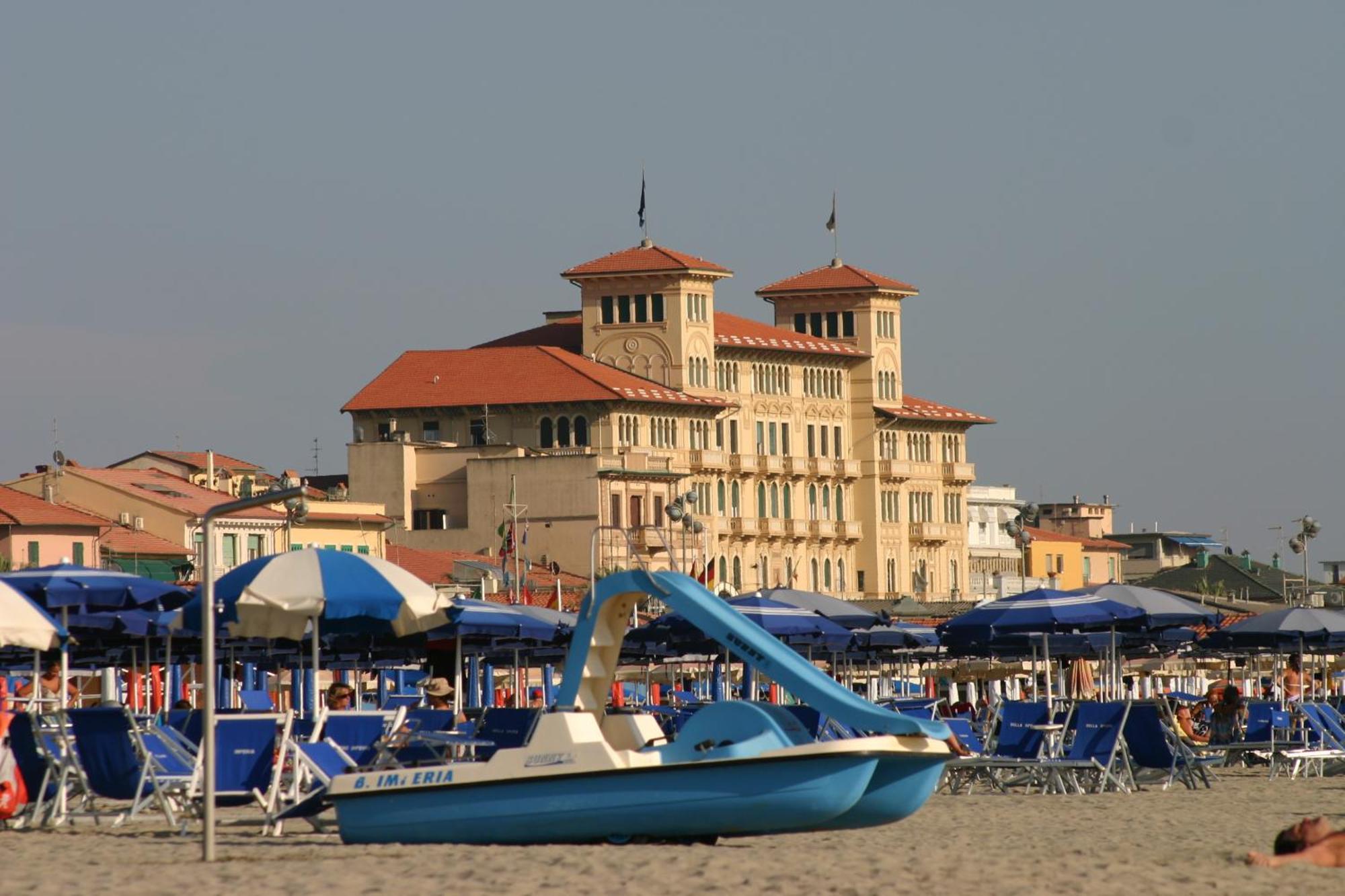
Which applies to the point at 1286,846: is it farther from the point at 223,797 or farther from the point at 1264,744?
the point at 1264,744

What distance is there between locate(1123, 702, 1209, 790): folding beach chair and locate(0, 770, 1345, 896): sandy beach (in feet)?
14.4

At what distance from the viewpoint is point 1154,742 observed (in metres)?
22.9

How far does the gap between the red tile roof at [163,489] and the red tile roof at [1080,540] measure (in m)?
53.0

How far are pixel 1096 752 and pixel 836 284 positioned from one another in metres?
96.1

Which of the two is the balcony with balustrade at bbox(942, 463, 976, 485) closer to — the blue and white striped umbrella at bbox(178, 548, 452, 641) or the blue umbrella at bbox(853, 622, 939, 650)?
the blue umbrella at bbox(853, 622, 939, 650)

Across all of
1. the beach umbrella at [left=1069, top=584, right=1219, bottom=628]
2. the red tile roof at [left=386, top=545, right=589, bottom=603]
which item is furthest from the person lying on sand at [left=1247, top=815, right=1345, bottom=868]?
the red tile roof at [left=386, top=545, right=589, bottom=603]

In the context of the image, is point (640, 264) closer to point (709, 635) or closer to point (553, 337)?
point (553, 337)

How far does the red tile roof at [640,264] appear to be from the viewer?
105500 mm

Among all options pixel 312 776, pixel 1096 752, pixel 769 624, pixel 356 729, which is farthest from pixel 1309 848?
pixel 769 624

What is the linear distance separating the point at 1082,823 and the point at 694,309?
88811mm

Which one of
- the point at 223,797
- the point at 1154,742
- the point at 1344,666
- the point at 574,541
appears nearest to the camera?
the point at 223,797

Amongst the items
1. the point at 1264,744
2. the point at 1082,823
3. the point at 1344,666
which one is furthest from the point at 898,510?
the point at 1082,823

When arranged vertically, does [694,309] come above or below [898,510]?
above

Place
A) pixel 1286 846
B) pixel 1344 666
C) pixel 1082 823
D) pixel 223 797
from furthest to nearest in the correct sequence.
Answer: pixel 1344 666, pixel 1082 823, pixel 223 797, pixel 1286 846
